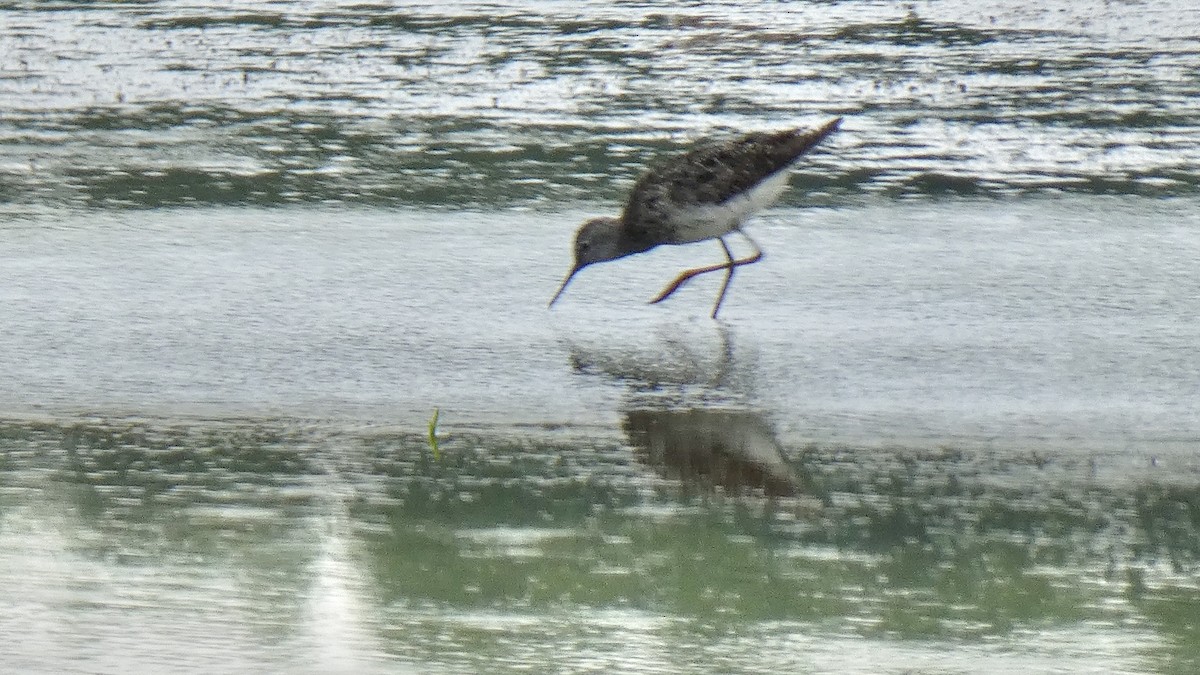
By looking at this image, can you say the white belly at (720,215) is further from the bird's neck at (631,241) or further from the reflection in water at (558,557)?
the reflection in water at (558,557)

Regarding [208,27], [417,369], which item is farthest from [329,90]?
[417,369]

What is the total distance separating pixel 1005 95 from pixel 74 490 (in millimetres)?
6662

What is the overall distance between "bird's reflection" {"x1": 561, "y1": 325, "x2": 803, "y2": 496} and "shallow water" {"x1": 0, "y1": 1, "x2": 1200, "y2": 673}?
0.02 meters

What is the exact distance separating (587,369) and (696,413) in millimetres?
584

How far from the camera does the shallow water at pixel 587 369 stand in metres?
3.96

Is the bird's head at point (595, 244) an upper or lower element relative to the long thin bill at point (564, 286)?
upper

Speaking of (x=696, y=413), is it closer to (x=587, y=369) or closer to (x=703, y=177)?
(x=587, y=369)

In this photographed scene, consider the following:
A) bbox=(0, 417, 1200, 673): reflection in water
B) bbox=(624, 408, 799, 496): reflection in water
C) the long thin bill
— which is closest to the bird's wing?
the long thin bill

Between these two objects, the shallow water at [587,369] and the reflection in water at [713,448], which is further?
the reflection in water at [713,448]

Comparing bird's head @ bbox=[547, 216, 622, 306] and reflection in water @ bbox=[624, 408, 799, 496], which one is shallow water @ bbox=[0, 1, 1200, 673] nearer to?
reflection in water @ bbox=[624, 408, 799, 496]

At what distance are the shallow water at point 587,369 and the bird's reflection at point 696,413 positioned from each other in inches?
0.9

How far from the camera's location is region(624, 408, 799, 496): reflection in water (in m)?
4.91

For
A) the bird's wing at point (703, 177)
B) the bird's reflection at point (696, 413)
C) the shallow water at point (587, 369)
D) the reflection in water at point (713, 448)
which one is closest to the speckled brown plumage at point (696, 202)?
the bird's wing at point (703, 177)

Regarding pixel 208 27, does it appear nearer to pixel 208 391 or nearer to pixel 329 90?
pixel 329 90
